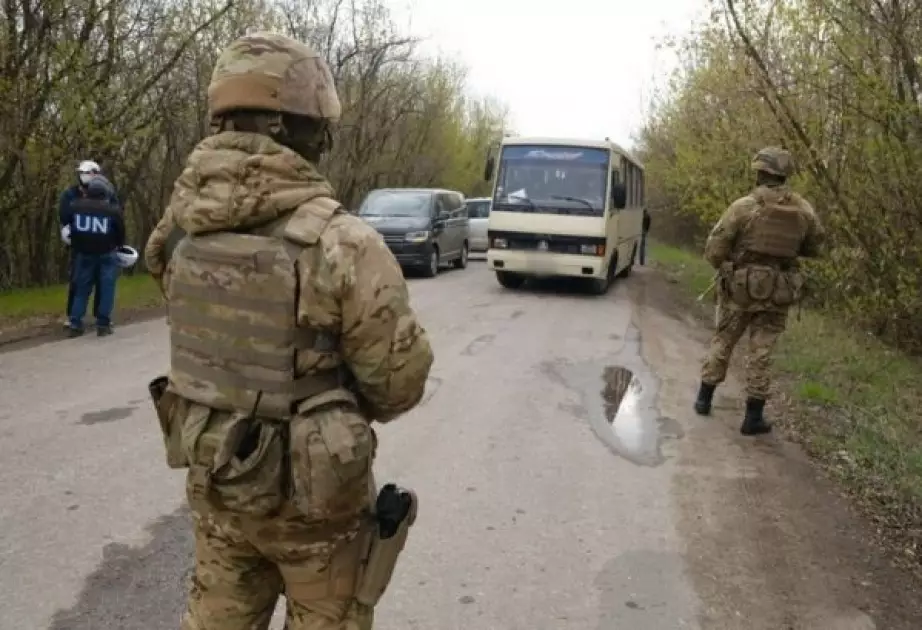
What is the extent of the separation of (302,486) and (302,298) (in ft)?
1.42

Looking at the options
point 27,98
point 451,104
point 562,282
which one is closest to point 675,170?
point 562,282

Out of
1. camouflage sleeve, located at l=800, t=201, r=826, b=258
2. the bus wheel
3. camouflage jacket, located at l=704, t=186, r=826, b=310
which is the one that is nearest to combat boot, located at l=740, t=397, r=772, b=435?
camouflage jacket, located at l=704, t=186, r=826, b=310

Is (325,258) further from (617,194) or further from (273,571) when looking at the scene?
(617,194)

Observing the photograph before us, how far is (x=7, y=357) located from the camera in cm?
782

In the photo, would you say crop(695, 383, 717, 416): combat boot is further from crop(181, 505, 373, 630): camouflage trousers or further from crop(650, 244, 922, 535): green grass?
crop(181, 505, 373, 630): camouflage trousers

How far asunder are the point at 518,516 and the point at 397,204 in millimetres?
13380

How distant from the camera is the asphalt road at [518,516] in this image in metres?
3.42

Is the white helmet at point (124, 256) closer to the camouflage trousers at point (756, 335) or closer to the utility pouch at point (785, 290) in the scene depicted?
the camouflage trousers at point (756, 335)

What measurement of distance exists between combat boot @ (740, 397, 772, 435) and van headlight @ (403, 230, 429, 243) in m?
10.8

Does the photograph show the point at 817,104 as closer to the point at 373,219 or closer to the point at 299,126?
the point at 299,126

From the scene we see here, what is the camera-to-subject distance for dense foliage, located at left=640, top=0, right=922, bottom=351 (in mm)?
7328

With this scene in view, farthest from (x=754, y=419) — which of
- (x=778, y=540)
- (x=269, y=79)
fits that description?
(x=269, y=79)

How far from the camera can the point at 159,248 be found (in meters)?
2.32

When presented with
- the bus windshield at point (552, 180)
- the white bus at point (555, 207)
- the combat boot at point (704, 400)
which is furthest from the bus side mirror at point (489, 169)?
the combat boot at point (704, 400)
